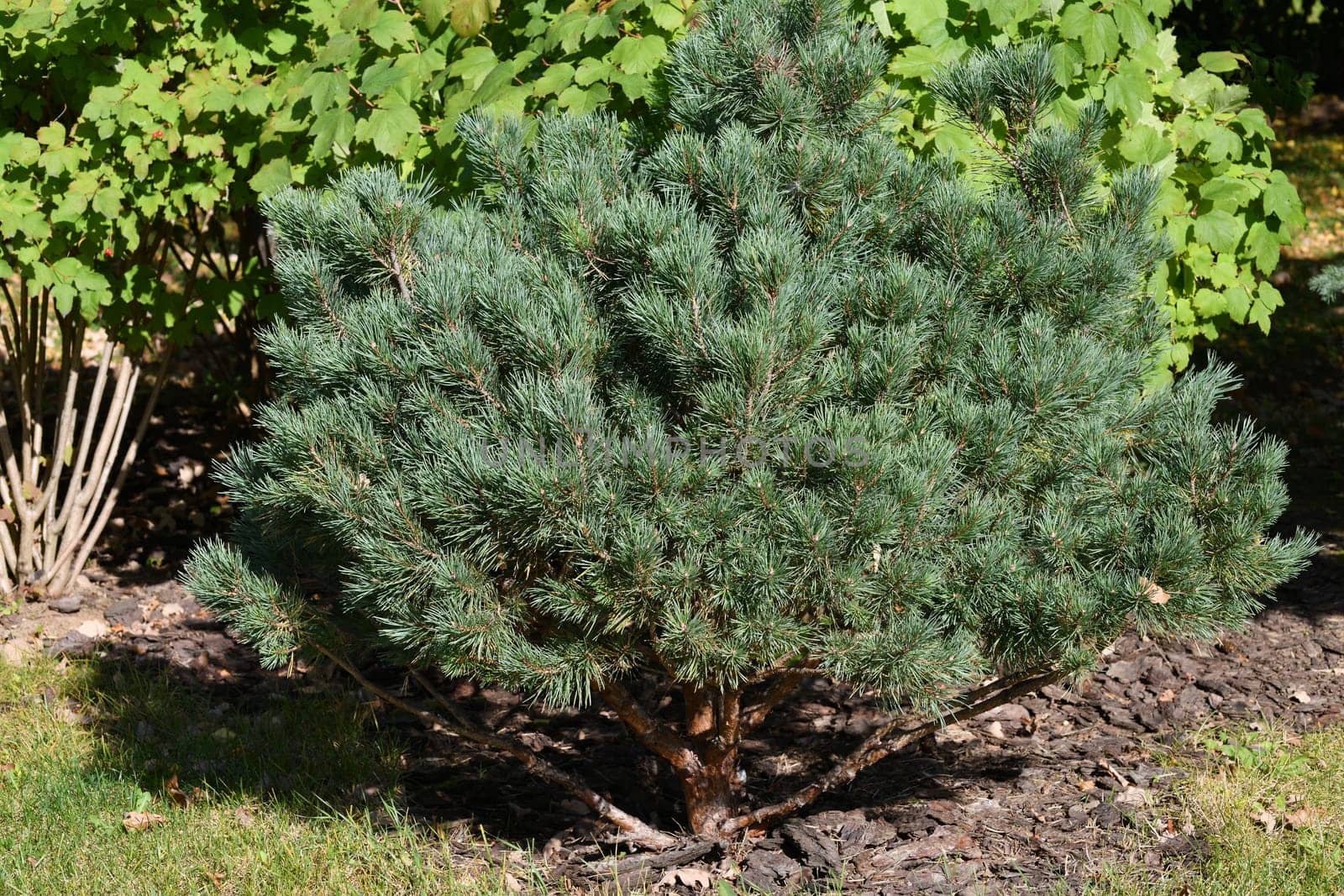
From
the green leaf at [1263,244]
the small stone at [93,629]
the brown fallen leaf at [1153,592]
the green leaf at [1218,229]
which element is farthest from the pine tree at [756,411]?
the small stone at [93,629]

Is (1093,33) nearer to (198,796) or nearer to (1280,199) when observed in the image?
(1280,199)

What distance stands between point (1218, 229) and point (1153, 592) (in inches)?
63.5

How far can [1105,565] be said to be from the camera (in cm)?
277

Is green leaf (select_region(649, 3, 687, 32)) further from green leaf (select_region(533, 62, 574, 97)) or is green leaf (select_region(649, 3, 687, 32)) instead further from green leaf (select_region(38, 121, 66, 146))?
green leaf (select_region(38, 121, 66, 146))

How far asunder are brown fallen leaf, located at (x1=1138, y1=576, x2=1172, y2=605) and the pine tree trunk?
3.55 ft

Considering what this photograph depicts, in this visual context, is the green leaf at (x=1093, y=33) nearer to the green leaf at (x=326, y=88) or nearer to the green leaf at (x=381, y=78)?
the green leaf at (x=381, y=78)

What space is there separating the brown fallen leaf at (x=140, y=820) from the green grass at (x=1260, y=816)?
2482 millimetres

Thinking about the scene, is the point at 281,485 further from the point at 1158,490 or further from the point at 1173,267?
the point at 1173,267

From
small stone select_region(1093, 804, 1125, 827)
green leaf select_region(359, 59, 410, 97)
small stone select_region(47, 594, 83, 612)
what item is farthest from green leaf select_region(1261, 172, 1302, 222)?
small stone select_region(47, 594, 83, 612)

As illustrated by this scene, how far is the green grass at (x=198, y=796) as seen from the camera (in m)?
A: 3.23

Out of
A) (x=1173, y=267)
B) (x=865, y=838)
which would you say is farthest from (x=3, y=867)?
(x=1173, y=267)

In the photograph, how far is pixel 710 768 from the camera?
335 centimetres

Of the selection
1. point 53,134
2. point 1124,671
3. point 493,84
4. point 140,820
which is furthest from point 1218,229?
point 53,134

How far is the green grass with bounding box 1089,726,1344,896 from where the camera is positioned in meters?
3.00
